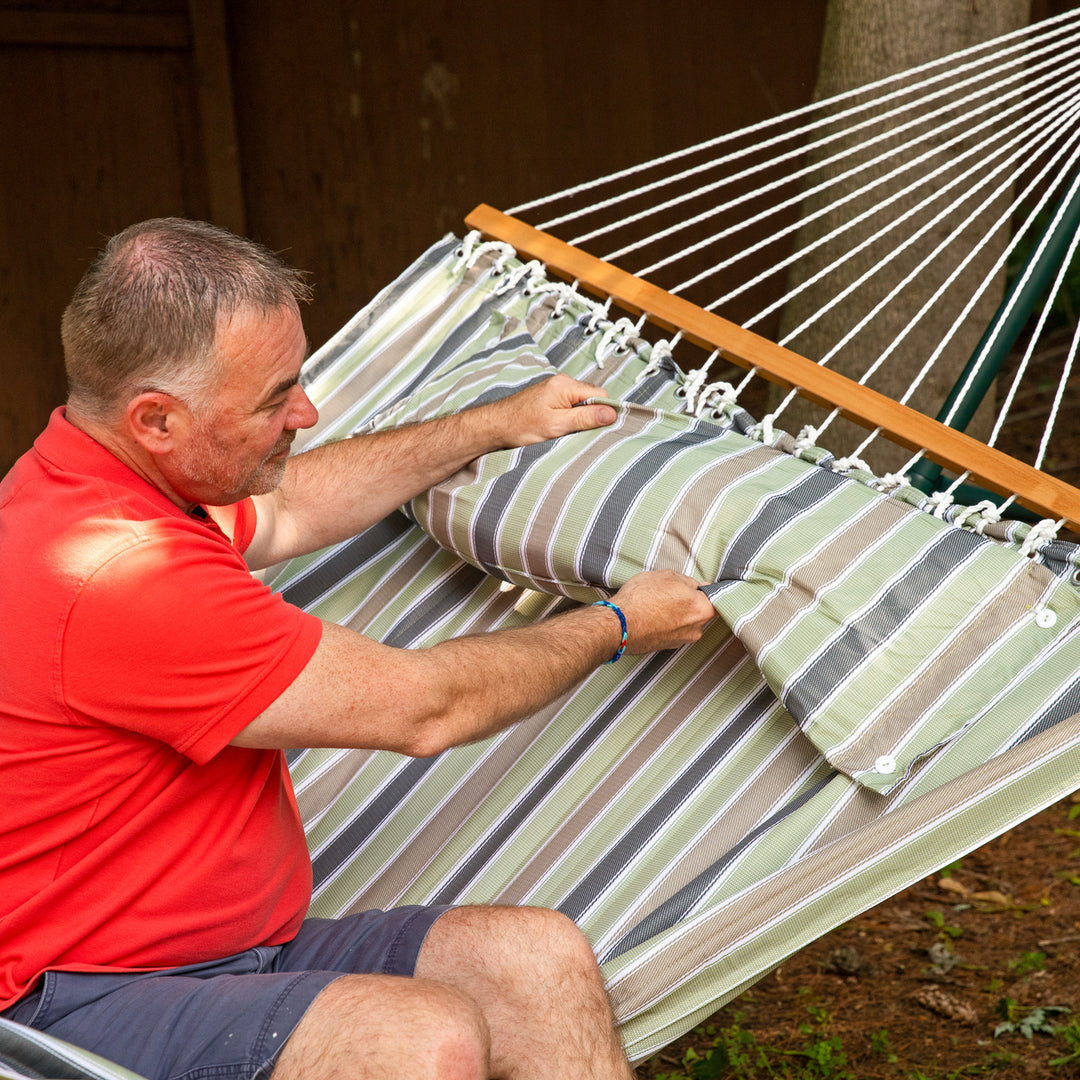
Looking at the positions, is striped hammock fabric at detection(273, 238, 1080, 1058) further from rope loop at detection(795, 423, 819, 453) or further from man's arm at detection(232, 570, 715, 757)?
man's arm at detection(232, 570, 715, 757)

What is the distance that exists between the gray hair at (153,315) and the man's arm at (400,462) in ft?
1.69

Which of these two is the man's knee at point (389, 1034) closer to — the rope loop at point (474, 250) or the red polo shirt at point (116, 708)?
the red polo shirt at point (116, 708)

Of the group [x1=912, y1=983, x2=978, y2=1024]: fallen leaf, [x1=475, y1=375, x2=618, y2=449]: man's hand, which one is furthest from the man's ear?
[x1=912, y1=983, x2=978, y2=1024]: fallen leaf

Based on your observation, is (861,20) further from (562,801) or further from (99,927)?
(99,927)

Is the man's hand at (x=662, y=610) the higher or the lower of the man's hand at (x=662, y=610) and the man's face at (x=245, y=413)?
the lower

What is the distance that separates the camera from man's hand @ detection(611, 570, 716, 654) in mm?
1511

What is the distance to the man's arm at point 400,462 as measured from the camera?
182 centimetres

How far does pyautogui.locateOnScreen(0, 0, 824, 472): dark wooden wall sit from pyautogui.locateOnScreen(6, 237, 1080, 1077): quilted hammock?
94.7 inches

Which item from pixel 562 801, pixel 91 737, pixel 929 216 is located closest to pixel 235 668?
pixel 91 737

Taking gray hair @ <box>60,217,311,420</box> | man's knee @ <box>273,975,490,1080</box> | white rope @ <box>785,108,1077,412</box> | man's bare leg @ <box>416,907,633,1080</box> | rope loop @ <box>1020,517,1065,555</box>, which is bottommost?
man's bare leg @ <box>416,907,633,1080</box>

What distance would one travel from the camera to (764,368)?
193 cm

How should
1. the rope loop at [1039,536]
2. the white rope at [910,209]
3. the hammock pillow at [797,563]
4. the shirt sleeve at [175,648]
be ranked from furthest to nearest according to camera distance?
the white rope at [910,209], the rope loop at [1039,536], the hammock pillow at [797,563], the shirt sleeve at [175,648]

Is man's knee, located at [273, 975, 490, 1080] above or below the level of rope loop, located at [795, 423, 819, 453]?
below

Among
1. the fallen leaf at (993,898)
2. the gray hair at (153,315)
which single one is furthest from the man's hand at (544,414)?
the fallen leaf at (993,898)
